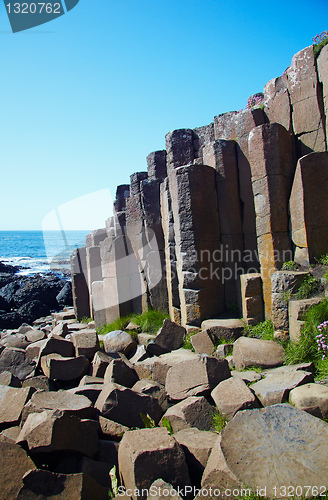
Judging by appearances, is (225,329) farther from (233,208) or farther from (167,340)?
(233,208)

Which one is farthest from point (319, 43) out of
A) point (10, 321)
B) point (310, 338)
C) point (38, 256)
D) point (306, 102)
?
point (38, 256)

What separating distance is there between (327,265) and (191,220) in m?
2.33

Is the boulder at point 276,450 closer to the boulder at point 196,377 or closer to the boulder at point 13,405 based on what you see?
the boulder at point 196,377

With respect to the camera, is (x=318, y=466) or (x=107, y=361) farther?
(x=107, y=361)

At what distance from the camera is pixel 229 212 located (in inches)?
260

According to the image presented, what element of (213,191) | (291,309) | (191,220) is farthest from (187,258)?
(291,309)

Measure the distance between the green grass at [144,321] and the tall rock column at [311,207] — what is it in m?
3.21

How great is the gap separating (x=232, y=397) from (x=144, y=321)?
4.01m

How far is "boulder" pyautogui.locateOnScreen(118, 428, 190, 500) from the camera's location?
9.17ft

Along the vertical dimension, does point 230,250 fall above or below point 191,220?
below

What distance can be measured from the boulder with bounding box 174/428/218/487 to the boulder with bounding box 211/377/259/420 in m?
0.37

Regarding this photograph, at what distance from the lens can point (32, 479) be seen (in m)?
2.83

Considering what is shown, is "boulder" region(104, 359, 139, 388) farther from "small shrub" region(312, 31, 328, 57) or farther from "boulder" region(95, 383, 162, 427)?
"small shrub" region(312, 31, 328, 57)

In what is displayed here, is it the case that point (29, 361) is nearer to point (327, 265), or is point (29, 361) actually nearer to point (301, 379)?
point (301, 379)
